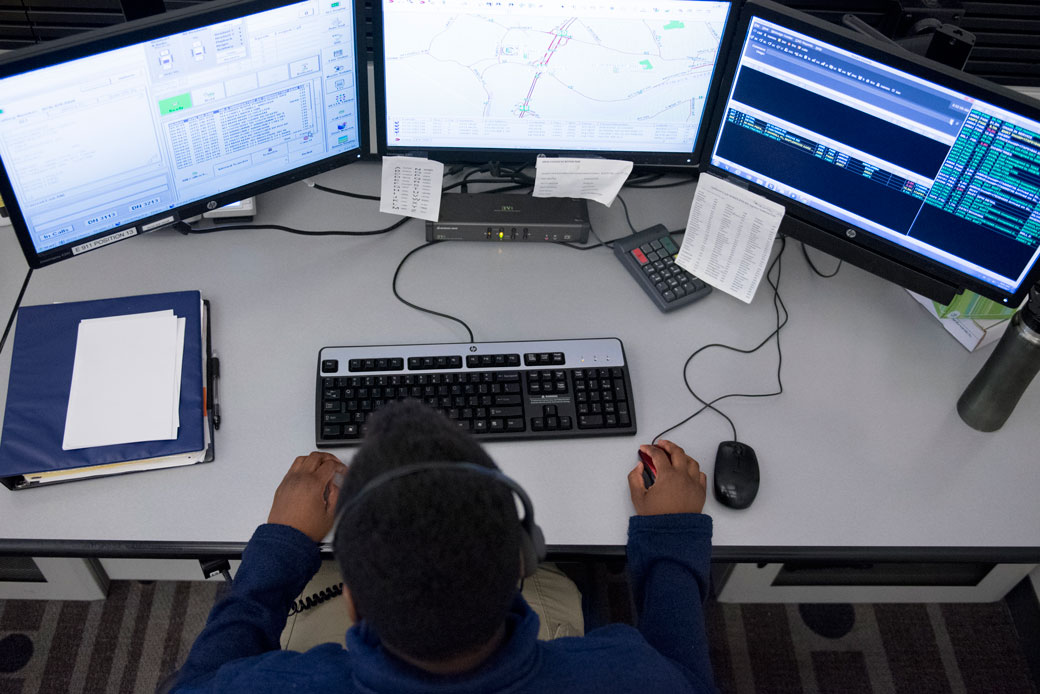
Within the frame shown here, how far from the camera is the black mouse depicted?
112cm

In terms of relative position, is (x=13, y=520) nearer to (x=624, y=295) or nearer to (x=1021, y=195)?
(x=624, y=295)

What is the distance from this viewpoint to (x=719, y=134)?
4.23ft

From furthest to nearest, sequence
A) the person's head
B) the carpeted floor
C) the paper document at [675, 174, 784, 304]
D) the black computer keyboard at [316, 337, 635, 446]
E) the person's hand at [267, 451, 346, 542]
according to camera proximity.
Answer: the carpeted floor → the paper document at [675, 174, 784, 304] → the black computer keyboard at [316, 337, 635, 446] → the person's hand at [267, 451, 346, 542] → the person's head

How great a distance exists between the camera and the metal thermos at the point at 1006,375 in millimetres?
1118

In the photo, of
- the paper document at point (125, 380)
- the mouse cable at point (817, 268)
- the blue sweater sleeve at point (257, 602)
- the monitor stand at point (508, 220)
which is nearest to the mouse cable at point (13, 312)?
the paper document at point (125, 380)

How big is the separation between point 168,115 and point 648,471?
2.67 ft

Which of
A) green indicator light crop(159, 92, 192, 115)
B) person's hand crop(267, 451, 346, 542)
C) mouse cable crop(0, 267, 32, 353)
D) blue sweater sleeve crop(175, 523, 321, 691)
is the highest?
green indicator light crop(159, 92, 192, 115)

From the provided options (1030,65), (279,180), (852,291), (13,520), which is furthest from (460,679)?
(1030,65)

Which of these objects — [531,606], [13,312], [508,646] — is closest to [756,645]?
[531,606]

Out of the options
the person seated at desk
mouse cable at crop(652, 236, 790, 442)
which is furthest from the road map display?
the person seated at desk

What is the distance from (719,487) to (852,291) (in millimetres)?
490

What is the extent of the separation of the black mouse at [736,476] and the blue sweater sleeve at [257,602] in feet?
1.80

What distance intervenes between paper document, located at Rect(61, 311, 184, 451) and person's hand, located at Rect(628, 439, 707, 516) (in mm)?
637

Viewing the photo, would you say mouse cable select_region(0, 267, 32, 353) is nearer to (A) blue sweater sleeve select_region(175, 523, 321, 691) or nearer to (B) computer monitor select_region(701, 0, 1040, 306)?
(A) blue sweater sleeve select_region(175, 523, 321, 691)
